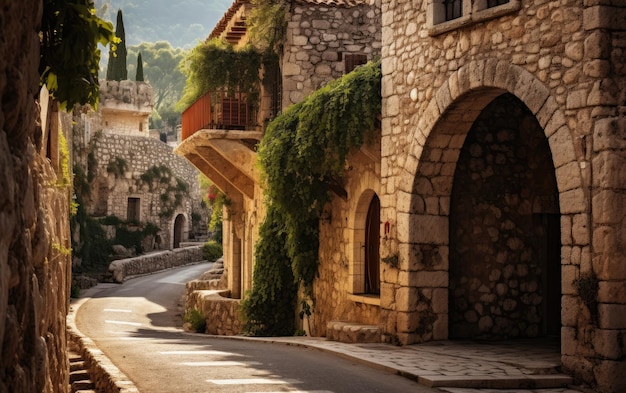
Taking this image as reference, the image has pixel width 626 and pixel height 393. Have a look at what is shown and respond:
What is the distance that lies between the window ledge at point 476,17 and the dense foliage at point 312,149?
222cm

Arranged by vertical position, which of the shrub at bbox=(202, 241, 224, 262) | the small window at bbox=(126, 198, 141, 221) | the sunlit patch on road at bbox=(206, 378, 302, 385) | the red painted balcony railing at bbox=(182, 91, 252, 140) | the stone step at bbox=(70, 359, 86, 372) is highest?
the red painted balcony railing at bbox=(182, 91, 252, 140)

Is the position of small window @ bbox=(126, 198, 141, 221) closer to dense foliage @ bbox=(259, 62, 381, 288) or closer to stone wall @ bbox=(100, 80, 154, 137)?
stone wall @ bbox=(100, 80, 154, 137)

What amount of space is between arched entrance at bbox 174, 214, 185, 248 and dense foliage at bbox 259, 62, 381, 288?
30.6m

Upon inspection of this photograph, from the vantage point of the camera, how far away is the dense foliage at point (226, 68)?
21.5 m

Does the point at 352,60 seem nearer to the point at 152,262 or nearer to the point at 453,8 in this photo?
the point at 453,8

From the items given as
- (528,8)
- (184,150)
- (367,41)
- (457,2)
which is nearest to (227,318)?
(184,150)

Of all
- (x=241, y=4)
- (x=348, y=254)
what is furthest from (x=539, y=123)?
(x=241, y=4)

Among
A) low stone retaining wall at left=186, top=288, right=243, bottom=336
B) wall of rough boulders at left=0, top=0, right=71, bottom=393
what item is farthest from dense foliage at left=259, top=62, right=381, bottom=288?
wall of rough boulders at left=0, top=0, right=71, bottom=393

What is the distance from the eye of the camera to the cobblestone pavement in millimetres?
9883

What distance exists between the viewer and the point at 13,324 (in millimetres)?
5234

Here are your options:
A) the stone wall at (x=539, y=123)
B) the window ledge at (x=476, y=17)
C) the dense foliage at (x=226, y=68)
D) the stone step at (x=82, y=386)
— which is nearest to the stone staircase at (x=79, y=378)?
the stone step at (x=82, y=386)

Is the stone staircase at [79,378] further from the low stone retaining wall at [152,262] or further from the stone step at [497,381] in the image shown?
the low stone retaining wall at [152,262]

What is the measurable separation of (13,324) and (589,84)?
7.03 metres

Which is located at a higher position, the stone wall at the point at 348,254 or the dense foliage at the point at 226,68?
the dense foliage at the point at 226,68
